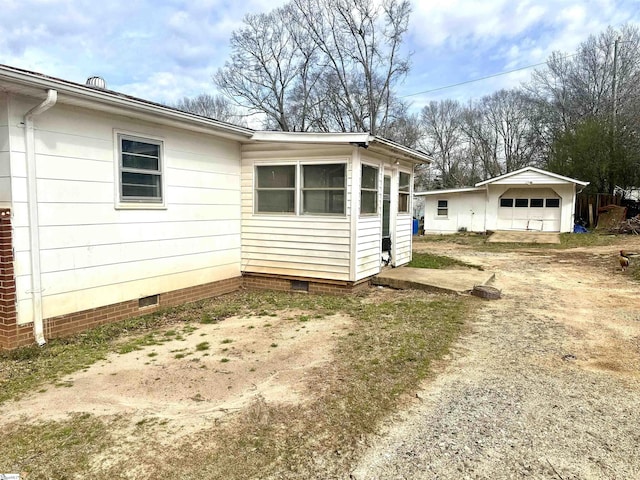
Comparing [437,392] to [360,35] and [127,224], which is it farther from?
[360,35]

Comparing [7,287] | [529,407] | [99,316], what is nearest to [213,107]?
[99,316]

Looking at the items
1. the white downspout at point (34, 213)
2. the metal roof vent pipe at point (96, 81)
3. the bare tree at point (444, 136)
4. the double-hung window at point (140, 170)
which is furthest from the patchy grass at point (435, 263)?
the bare tree at point (444, 136)

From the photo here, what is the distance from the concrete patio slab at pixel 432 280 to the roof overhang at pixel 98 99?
3896 mm

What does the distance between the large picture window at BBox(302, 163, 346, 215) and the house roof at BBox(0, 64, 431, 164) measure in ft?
1.63

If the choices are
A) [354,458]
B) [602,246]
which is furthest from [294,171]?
[602,246]

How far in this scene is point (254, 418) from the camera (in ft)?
9.67

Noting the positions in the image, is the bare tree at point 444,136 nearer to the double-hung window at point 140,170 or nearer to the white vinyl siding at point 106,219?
the white vinyl siding at point 106,219

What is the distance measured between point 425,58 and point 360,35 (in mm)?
4177

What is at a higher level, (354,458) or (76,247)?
(76,247)

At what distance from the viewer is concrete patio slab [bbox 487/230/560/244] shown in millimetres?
17419

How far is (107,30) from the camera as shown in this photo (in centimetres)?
1305

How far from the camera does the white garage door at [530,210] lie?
20.1 metres

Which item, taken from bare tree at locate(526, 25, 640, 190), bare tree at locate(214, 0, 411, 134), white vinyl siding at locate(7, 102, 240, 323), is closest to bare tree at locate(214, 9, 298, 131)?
bare tree at locate(214, 0, 411, 134)

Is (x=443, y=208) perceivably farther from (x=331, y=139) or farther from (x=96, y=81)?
(x=96, y=81)
